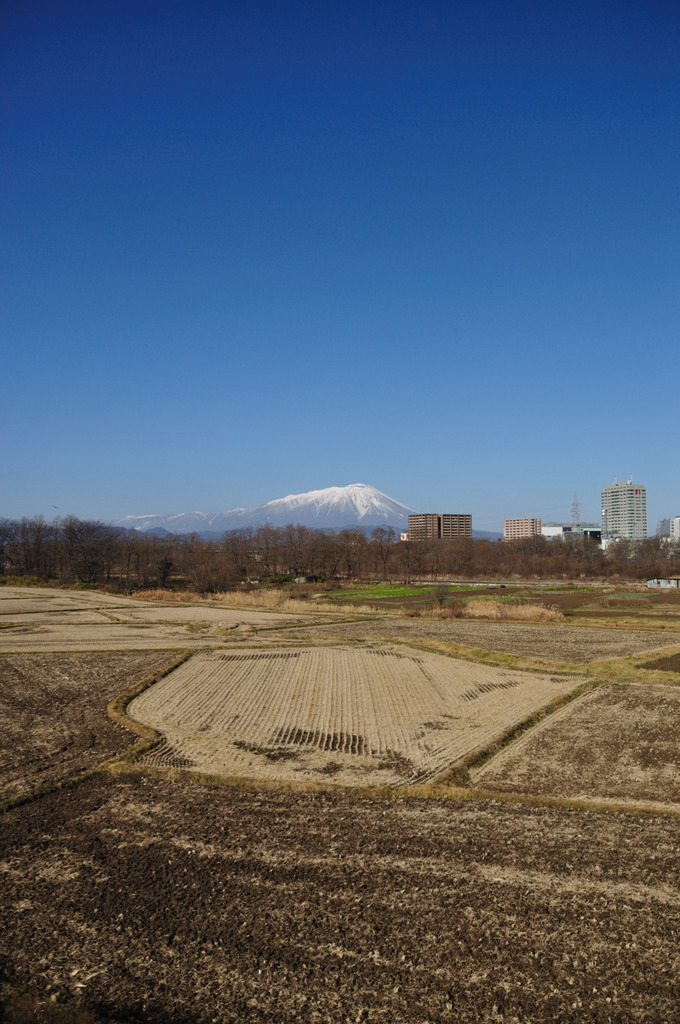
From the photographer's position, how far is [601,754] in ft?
57.5

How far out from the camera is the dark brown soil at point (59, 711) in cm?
1653

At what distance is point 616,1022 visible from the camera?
7.36 meters

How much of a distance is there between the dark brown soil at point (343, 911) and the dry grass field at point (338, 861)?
0.03m

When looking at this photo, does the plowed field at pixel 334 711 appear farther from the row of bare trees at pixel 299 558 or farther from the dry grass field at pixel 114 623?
the row of bare trees at pixel 299 558

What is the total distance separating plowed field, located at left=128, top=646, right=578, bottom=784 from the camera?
1702 centimetres

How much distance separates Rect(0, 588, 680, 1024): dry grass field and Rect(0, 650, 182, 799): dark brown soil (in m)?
0.13

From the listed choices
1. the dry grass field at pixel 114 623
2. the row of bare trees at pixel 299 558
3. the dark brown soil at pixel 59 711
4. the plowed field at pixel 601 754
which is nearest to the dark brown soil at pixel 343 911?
the plowed field at pixel 601 754

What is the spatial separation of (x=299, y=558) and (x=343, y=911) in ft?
376

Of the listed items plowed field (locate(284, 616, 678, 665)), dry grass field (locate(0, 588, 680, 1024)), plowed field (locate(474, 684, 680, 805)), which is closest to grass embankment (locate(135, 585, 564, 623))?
plowed field (locate(284, 616, 678, 665))

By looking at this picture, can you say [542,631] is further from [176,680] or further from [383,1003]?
[383,1003]

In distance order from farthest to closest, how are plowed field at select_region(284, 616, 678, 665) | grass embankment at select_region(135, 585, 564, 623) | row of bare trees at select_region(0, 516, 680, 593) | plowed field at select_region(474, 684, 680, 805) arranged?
row of bare trees at select_region(0, 516, 680, 593), grass embankment at select_region(135, 585, 564, 623), plowed field at select_region(284, 616, 678, 665), plowed field at select_region(474, 684, 680, 805)

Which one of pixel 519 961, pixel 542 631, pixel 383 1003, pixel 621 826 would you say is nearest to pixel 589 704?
pixel 621 826

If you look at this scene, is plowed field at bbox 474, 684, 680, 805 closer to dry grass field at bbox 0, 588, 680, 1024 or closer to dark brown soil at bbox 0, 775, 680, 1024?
dry grass field at bbox 0, 588, 680, 1024

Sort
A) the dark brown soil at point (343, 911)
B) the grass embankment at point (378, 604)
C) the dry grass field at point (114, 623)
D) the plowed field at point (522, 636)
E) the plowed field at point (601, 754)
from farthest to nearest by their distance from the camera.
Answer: the grass embankment at point (378, 604) → the dry grass field at point (114, 623) → the plowed field at point (522, 636) → the plowed field at point (601, 754) → the dark brown soil at point (343, 911)
